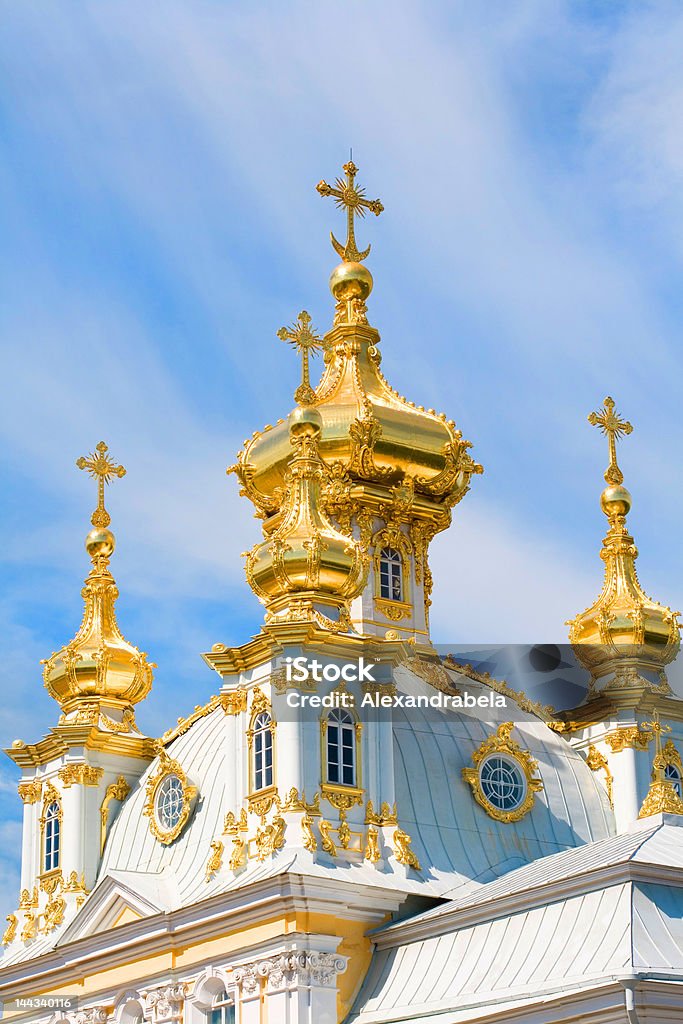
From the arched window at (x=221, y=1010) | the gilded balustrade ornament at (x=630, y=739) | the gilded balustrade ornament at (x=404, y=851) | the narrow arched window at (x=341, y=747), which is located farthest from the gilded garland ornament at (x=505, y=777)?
the arched window at (x=221, y=1010)

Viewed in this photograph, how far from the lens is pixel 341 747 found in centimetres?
2958

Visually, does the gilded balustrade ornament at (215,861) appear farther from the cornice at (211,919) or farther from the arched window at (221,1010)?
the arched window at (221,1010)

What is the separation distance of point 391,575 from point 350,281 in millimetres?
5938

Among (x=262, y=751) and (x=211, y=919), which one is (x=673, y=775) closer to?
(x=262, y=751)

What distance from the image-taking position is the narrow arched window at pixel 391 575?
3556 centimetres

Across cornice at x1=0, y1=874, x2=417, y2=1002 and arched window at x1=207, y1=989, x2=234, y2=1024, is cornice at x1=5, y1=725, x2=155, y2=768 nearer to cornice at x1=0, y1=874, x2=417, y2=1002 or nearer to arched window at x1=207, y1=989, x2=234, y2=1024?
cornice at x1=0, y1=874, x2=417, y2=1002

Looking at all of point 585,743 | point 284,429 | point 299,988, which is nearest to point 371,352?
point 284,429

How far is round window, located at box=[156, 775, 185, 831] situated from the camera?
32844 mm

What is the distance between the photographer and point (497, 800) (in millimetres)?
31531

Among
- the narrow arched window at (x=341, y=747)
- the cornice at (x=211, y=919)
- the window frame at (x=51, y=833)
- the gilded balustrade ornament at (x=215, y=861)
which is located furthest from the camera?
the window frame at (x=51, y=833)

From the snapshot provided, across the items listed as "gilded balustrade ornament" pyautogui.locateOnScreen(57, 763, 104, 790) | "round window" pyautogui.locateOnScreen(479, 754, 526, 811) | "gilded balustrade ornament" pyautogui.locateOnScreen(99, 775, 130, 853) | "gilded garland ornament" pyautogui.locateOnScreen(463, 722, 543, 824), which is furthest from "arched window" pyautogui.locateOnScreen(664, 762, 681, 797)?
"gilded balustrade ornament" pyautogui.locateOnScreen(57, 763, 104, 790)

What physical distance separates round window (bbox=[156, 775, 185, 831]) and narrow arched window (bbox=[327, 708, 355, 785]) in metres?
4.18

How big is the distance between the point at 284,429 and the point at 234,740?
8.03 metres

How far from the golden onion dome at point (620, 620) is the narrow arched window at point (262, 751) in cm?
660
